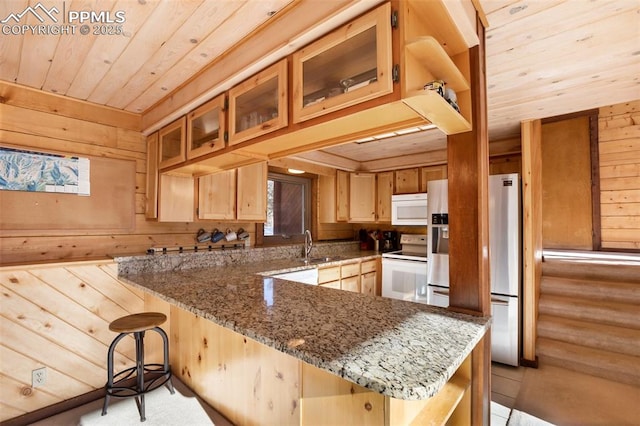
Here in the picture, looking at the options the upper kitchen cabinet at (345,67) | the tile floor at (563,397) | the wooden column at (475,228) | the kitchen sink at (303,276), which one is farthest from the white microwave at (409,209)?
the upper kitchen cabinet at (345,67)

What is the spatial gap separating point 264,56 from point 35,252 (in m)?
2.18

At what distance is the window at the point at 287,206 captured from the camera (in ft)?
12.3

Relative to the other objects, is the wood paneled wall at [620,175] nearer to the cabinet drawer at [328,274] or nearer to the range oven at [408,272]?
the range oven at [408,272]

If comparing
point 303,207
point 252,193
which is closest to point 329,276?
point 252,193

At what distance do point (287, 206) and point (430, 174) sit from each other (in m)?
1.95

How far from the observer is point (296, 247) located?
3.56m

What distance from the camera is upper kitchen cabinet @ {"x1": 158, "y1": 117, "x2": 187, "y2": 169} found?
7.23 feet

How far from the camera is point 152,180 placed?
257 cm

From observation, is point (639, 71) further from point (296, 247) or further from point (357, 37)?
point (296, 247)

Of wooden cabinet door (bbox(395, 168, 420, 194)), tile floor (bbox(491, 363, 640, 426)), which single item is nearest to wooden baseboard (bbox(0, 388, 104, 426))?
tile floor (bbox(491, 363, 640, 426))

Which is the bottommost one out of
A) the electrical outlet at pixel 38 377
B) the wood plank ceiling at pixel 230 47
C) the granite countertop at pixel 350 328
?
the electrical outlet at pixel 38 377

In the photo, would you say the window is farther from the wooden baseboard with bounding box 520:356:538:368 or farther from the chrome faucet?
the wooden baseboard with bounding box 520:356:538:368

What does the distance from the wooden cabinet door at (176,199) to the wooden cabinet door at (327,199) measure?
6.51 feet

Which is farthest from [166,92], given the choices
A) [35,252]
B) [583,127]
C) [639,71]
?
[583,127]
